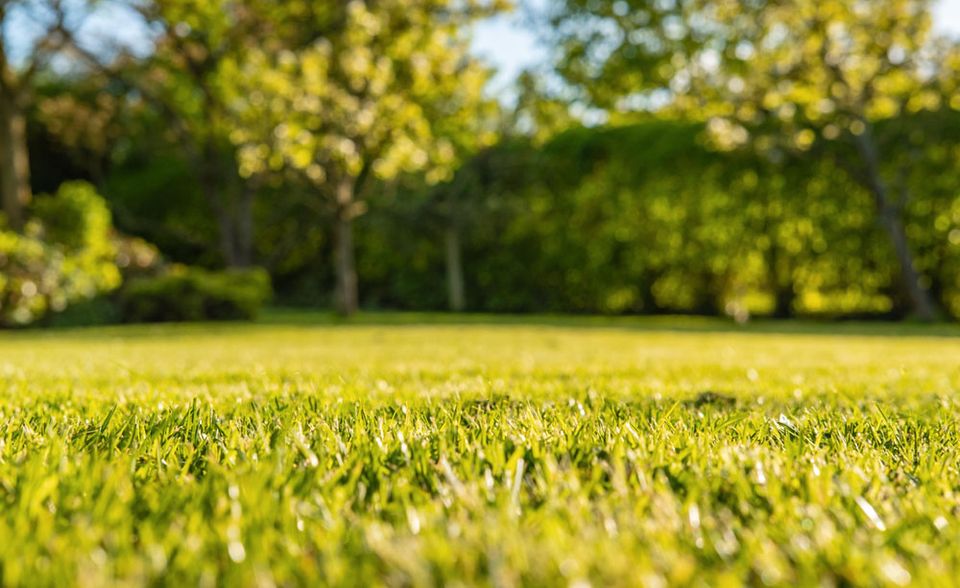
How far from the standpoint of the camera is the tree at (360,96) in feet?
44.4

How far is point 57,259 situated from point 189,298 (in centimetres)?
238

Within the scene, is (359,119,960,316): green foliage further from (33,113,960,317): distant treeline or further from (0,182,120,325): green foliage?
(0,182,120,325): green foliage

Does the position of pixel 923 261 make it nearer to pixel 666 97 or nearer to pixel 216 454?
pixel 666 97

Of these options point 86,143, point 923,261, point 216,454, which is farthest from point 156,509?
point 86,143

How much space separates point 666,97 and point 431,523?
1761 centimetres

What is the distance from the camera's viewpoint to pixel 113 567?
0.94 m

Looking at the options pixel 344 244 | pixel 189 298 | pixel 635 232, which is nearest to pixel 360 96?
pixel 344 244

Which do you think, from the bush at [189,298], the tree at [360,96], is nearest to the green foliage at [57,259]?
the bush at [189,298]

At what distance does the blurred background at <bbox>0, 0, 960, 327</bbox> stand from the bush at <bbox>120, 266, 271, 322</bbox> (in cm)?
4

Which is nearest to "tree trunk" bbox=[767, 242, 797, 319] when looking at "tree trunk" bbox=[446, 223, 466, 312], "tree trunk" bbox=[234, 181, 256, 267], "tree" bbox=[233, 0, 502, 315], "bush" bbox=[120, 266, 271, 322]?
"tree" bbox=[233, 0, 502, 315]

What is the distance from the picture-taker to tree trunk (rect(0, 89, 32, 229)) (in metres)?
14.9

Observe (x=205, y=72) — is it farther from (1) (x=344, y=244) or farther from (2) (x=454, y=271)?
(2) (x=454, y=271)

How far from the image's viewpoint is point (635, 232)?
56.1ft

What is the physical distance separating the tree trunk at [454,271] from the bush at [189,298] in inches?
227
